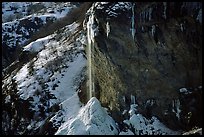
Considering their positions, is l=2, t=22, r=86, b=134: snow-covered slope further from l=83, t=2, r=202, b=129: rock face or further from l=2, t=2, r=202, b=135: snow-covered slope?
l=83, t=2, r=202, b=129: rock face

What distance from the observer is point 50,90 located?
3128 cm

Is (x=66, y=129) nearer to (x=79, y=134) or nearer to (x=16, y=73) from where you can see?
A: (x=79, y=134)

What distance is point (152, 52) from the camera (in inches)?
931

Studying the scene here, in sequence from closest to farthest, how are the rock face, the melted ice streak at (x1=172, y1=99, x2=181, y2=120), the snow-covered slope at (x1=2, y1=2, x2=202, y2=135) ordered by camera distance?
the rock face → the melted ice streak at (x1=172, y1=99, x2=181, y2=120) → the snow-covered slope at (x1=2, y1=2, x2=202, y2=135)

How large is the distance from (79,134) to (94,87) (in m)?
5.30

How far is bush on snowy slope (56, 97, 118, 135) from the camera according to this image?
79.1ft

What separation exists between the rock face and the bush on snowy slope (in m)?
0.77

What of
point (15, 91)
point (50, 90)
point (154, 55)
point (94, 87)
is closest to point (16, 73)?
point (15, 91)

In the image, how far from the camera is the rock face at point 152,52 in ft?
73.0

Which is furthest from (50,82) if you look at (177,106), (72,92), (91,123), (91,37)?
(177,106)

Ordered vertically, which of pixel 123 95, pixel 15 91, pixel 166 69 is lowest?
pixel 15 91

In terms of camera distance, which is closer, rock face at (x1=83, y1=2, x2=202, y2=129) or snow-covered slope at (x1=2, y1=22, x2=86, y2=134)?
rock face at (x1=83, y1=2, x2=202, y2=129)

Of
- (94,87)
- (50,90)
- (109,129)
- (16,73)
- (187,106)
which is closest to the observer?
(187,106)

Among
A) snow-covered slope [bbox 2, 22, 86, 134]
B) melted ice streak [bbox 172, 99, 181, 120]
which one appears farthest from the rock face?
snow-covered slope [bbox 2, 22, 86, 134]
